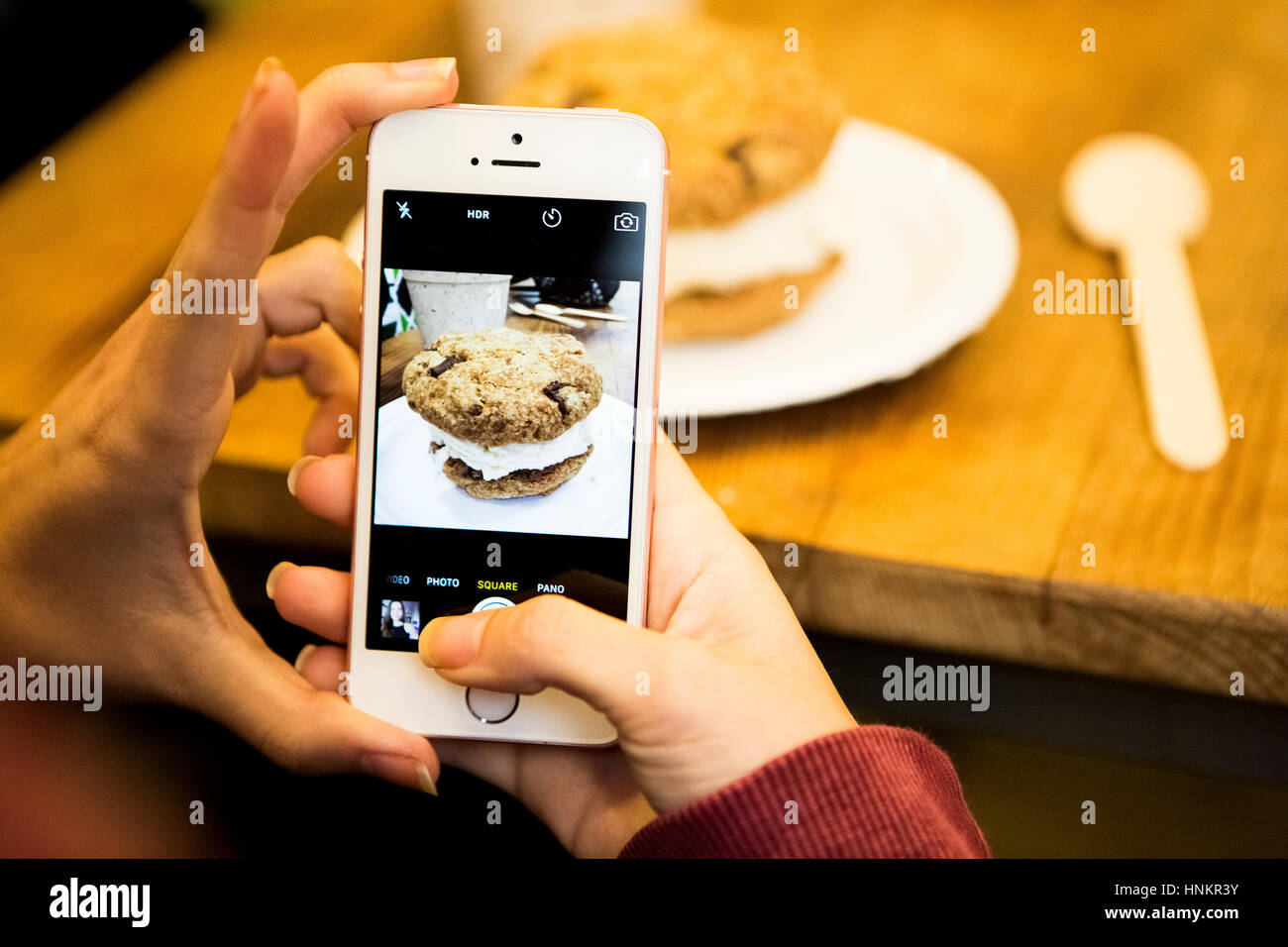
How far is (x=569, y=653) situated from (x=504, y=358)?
19cm

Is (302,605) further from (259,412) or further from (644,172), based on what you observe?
(644,172)

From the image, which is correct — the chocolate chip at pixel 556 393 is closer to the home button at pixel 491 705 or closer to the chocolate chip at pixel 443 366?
the chocolate chip at pixel 443 366

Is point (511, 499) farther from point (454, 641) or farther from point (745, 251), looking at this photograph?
point (745, 251)

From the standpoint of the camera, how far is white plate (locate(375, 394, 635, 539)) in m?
0.62

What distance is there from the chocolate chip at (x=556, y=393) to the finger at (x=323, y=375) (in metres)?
0.21

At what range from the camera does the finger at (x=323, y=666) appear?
63 cm

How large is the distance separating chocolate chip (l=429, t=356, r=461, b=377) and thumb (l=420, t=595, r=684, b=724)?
0.16 meters

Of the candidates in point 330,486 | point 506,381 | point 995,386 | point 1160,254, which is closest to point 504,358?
point 506,381

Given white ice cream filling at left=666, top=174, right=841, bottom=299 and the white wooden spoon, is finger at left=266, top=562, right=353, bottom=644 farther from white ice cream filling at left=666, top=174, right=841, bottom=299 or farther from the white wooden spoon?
the white wooden spoon

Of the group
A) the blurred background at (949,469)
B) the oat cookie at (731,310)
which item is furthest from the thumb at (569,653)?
the oat cookie at (731,310)

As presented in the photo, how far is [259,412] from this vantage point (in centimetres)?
80

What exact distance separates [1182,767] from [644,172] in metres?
0.55
